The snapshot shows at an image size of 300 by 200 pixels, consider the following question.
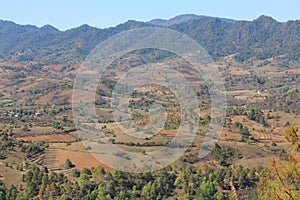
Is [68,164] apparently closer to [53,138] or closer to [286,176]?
[53,138]

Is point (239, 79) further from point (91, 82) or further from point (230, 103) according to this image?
point (91, 82)

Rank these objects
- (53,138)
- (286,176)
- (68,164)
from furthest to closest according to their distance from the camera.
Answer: (53,138) → (68,164) → (286,176)

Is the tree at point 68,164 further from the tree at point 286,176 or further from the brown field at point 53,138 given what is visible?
the tree at point 286,176

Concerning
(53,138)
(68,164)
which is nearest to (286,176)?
A: (68,164)

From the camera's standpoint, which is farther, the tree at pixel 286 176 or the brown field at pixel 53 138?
the brown field at pixel 53 138

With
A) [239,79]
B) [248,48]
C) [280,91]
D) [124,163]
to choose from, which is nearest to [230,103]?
[280,91]

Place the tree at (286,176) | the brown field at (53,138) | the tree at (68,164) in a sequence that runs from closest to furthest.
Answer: the tree at (286,176), the tree at (68,164), the brown field at (53,138)

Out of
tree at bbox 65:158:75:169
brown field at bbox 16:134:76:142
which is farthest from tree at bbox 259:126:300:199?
brown field at bbox 16:134:76:142

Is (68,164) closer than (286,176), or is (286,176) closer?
(286,176)

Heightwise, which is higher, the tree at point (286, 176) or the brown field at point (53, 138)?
the tree at point (286, 176)

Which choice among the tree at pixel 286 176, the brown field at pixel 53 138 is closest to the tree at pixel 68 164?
the brown field at pixel 53 138

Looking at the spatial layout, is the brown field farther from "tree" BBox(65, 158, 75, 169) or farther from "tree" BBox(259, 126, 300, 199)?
"tree" BBox(259, 126, 300, 199)

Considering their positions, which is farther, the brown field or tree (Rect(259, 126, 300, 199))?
the brown field
